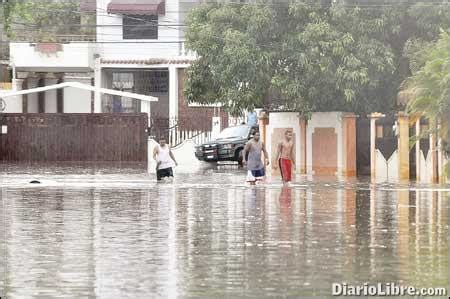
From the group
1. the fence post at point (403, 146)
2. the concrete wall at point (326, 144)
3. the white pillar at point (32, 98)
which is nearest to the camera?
the fence post at point (403, 146)

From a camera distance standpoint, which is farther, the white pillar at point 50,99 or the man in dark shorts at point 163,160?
the white pillar at point 50,99

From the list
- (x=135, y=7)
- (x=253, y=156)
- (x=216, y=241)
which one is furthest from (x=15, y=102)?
(x=216, y=241)

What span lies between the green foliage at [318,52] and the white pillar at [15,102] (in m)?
19.9

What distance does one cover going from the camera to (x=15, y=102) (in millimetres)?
63969

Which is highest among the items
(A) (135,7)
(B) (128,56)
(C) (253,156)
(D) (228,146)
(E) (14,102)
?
(A) (135,7)

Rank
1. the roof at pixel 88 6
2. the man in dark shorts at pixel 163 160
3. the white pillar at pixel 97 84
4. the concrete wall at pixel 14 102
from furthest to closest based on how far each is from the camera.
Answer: the roof at pixel 88 6 < the concrete wall at pixel 14 102 < the white pillar at pixel 97 84 < the man in dark shorts at pixel 163 160

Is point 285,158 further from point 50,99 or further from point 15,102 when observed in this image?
point 50,99

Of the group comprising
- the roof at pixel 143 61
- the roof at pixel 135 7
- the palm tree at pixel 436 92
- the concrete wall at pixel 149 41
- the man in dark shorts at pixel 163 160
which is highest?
the roof at pixel 135 7

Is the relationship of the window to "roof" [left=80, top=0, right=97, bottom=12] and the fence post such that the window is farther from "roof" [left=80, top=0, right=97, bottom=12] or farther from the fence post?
the fence post

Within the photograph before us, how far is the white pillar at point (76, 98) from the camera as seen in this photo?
66.7 metres

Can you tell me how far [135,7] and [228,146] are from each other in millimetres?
13598

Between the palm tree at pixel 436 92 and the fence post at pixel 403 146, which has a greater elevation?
the palm tree at pixel 436 92

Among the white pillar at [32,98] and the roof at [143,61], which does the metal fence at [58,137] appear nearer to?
the roof at [143,61]

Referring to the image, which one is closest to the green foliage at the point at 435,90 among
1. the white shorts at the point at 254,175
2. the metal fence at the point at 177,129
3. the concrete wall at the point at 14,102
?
the white shorts at the point at 254,175
